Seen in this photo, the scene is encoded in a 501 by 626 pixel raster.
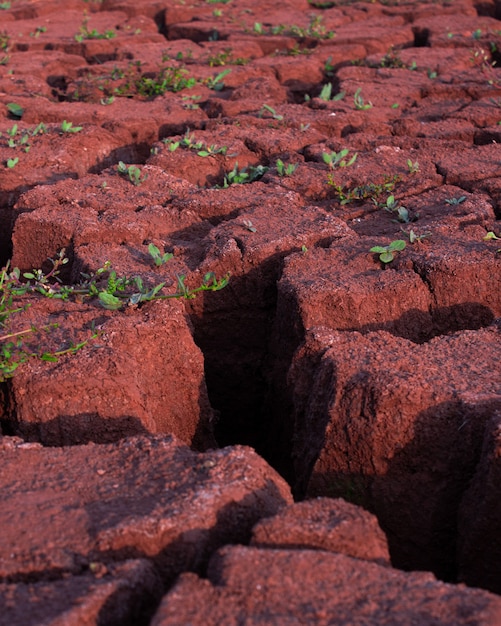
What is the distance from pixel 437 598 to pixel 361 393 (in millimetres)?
955

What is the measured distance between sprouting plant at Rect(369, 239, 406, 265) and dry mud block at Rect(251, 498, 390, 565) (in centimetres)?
165

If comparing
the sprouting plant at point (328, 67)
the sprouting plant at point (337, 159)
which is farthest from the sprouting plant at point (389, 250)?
the sprouting plant at point (328, 67)

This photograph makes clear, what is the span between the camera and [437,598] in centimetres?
190

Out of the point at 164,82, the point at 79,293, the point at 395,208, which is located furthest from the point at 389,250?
the point at 164,82

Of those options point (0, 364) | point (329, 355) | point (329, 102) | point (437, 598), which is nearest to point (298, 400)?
point (329, 355)

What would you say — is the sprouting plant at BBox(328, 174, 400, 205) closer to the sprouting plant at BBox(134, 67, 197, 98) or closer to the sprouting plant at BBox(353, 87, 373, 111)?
the sprouting plant at BBox(353, 87, 373, 111)

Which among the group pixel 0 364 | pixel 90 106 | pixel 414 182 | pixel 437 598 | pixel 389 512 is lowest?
pixel 389 512

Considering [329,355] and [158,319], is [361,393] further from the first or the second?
[158,319]

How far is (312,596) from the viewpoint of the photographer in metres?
1.90

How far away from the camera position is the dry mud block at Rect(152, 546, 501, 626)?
1835 mm

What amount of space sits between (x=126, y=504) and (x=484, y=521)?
1002 mm

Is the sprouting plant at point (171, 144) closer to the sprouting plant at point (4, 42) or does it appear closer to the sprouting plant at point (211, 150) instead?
the sprouting plant at point (211, 150)

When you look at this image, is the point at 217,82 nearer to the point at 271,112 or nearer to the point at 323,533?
the point at 271,112

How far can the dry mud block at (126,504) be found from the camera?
7.04 feet
